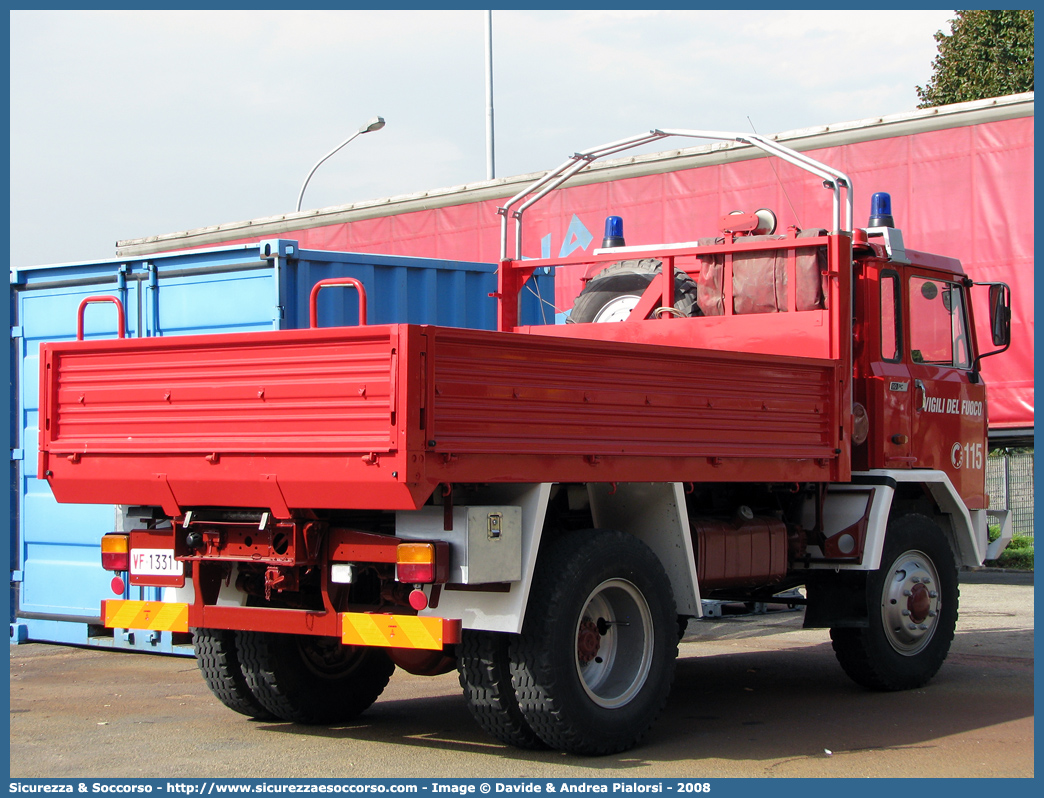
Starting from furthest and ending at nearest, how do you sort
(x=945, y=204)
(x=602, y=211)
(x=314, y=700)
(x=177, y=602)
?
(x=602, y=211)
(x=945, y=204)
(x=314, y=700)
(x=177, y=602)

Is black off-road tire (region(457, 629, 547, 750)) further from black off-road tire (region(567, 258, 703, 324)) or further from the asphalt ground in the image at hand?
black off-road tire (region(567, 258, 703, 324))

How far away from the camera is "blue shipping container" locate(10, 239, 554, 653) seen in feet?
29.3

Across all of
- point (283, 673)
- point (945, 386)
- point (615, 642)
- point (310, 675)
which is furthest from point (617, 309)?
point (283, 673)

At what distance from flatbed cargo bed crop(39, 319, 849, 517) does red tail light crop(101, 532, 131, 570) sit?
28cm

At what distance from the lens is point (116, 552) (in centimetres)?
657

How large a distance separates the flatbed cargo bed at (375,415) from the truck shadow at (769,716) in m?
1.35

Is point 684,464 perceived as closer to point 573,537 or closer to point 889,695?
point 573,537

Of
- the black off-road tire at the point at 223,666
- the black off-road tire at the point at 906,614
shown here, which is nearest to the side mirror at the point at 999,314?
the black off-road tire at the point at 906,614

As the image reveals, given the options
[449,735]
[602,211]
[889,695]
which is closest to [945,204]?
[602,211]

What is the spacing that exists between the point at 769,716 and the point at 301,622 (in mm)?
2884

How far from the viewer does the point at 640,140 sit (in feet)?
27.1

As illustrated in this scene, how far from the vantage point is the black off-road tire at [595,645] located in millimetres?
5805

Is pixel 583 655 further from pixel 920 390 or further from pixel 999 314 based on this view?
pixel 999 314

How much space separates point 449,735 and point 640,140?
3.92 meters
